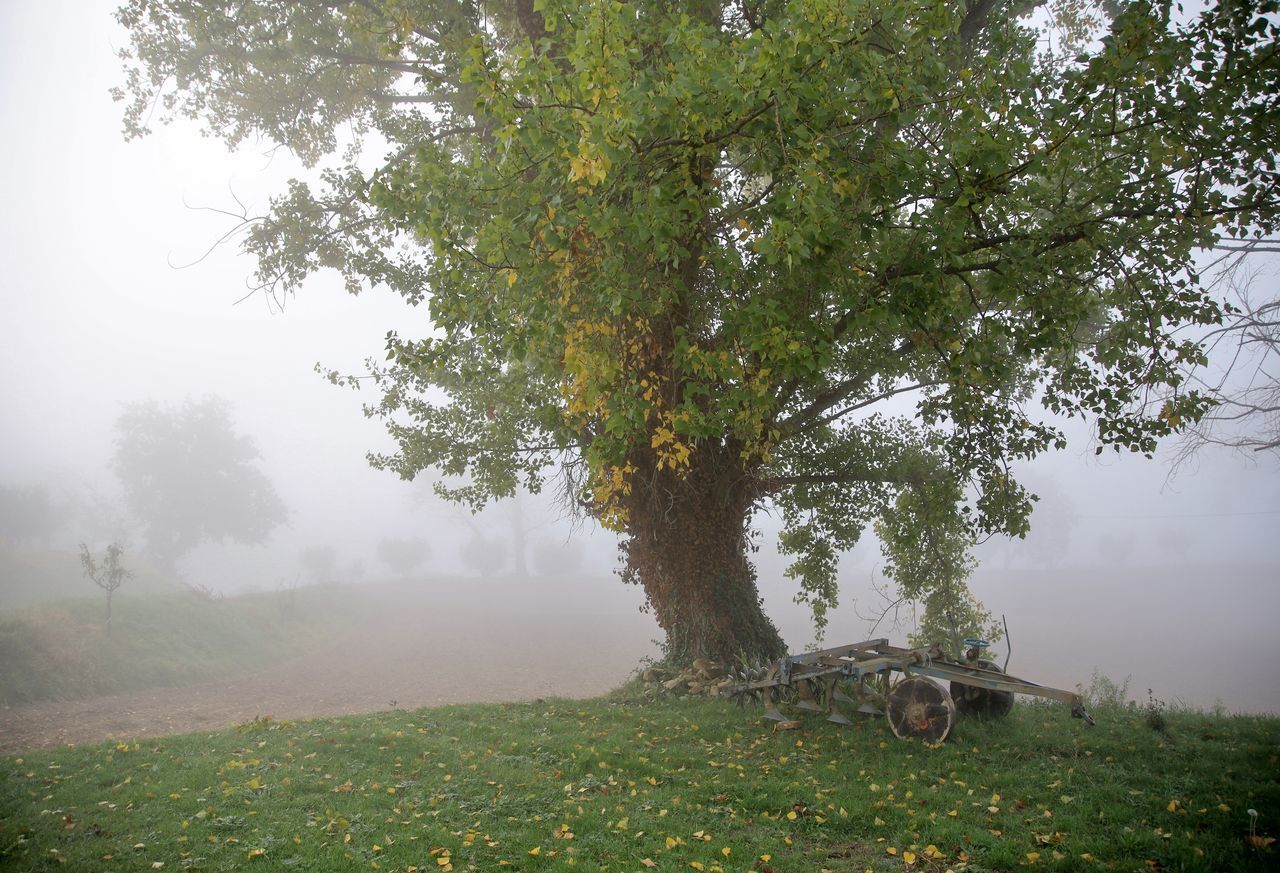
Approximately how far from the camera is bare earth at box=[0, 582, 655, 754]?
18031mm

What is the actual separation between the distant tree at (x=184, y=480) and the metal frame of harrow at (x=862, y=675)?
4600 centimetres

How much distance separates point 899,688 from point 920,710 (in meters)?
0.33

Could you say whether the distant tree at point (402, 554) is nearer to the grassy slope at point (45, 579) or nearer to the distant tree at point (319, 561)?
the distant tree at point (319, 561)

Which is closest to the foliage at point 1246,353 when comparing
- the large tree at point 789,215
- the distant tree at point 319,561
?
the large tree at point 789,215

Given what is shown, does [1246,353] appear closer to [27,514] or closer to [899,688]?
[899,688]

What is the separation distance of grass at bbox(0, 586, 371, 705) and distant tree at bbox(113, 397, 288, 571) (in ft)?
29.8

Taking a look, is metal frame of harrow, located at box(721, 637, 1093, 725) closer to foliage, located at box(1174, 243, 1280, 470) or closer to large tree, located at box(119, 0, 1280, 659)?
large tree, located at box(119, 0, 1280, 659)

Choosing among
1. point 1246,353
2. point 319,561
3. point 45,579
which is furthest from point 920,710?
point 319,561

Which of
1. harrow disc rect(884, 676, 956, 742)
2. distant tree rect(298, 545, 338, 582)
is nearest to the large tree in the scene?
harrow disc rect(884, 676, 956, 742)

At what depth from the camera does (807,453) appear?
576 inches

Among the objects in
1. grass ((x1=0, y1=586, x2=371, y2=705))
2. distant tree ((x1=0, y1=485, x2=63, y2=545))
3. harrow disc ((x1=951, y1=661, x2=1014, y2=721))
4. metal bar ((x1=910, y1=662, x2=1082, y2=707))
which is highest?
distant tree ((x1=0, y1=485, x2=63, y2=545))

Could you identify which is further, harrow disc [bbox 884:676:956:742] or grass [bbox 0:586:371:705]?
grass [bbox 0:586:371:705]

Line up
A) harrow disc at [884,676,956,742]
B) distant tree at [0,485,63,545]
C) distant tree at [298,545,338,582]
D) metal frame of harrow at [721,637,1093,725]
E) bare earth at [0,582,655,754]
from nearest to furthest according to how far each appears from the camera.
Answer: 1. metal frame of harrow at [721,637,1093,725]
2. harrow disc at [884,676,956,742]
3. bare earth at [0,582,655,754]
4. distant tree at [0,485,63,545]
5. distant tree at [298,545,338,582]

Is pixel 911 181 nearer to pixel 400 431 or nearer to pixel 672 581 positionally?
pixel 672 581
